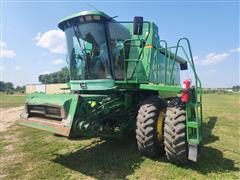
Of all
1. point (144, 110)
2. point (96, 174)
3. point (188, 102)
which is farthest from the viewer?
point (144, 110)

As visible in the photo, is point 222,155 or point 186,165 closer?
point 186,165

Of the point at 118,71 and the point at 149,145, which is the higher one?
the point at 118,71

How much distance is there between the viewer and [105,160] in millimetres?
5027

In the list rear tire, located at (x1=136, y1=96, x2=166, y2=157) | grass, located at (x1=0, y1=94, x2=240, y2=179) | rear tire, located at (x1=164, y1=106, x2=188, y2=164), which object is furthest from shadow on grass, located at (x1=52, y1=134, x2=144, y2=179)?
rear tire, located at (x1=164, y1=106, x2=188, y2=164)

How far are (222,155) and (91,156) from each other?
319cm

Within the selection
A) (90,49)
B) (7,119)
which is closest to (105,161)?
(90,49)

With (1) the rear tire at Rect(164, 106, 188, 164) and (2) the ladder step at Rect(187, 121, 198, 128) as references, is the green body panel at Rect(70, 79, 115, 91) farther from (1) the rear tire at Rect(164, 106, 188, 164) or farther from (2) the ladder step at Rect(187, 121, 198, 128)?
(2) the ladder step at Rect(187, 121, 198, 128)

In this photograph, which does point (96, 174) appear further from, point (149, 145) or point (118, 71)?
point (118, 71)

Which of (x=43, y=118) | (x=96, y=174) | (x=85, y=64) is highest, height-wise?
(x=85, y=64)

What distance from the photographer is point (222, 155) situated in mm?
5340

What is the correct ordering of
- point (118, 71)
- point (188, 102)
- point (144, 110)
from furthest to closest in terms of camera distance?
point (118, 71) < point (144, 110) < point (188, 102)

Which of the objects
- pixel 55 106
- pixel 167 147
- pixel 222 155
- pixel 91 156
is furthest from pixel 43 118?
pixel 222 155

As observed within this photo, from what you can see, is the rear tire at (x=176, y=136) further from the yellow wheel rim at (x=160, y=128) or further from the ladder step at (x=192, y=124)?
the yellow wheel rim at (x=160, y=128)

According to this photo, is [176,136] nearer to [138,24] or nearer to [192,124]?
[192,124]
